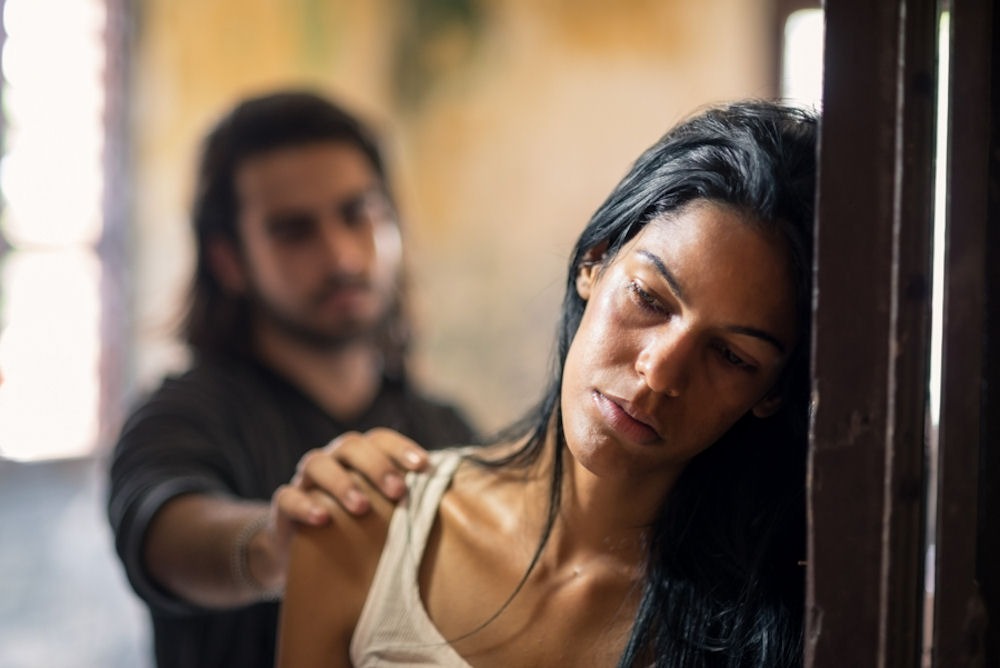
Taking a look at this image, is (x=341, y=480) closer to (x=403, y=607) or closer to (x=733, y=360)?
(x=403, y=607)

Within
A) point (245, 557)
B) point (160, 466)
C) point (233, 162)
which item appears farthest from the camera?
point (233, 162)

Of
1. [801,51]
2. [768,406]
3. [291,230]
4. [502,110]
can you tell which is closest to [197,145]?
[291,230]

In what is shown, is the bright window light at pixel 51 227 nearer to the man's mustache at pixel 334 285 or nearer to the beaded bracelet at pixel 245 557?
the man's mustache at pixel 334 285

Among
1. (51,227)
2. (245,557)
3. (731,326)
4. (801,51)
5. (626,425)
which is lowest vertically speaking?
(245,557)

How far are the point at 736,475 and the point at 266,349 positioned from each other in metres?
1.31

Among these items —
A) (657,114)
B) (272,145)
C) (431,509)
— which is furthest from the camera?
(657,114)

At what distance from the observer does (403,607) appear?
4.23 ft

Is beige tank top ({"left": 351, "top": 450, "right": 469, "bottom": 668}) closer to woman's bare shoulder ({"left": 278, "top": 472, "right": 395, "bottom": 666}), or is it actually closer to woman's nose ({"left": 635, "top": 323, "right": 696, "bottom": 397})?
woman's bare shoulder ({"left": 278, "top": 472, "right": 395, "bottom": 666})

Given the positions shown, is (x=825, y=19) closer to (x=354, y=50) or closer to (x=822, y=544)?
(x=822, y=544)

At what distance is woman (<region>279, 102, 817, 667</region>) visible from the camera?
1.12m

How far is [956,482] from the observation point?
888 millimetres

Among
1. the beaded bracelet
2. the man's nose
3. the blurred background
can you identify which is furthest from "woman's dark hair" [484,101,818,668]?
the blurred background

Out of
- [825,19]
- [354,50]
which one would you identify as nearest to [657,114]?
[354,50]

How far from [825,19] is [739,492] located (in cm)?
57
